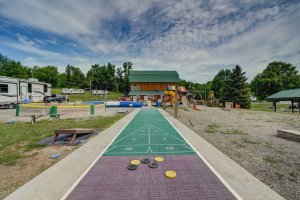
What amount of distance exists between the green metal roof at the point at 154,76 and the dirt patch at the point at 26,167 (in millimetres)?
46750

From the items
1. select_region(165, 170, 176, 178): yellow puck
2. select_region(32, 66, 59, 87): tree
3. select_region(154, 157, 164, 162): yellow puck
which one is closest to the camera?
select_region(165, 170, 176, 178): yellow puck

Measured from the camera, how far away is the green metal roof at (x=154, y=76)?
53.6m

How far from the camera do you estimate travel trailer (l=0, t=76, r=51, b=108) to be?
22.9m

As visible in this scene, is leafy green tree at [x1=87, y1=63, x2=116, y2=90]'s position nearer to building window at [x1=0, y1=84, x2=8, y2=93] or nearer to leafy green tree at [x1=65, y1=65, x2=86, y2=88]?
leafy green tree at [x1=65, y1=65, x2=86, y2=88]

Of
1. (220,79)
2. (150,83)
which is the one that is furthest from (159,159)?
(220,79)

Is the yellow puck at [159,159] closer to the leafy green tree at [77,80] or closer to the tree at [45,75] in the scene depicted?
the leafy green tree at [77,80]

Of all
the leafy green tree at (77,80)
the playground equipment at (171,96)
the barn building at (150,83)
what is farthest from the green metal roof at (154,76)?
the leafy green tree at (77,80)

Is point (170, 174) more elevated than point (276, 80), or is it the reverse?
point (276, 80)

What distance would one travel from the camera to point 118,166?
5266 mm

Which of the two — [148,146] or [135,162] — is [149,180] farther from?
[148,146]

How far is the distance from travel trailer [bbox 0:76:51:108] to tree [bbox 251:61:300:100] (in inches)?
2337

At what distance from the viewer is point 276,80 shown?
4384 cm

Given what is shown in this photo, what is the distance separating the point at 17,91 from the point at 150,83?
36.3m

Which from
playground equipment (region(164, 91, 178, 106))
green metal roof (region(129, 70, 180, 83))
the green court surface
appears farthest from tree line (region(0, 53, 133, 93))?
the green court surface
